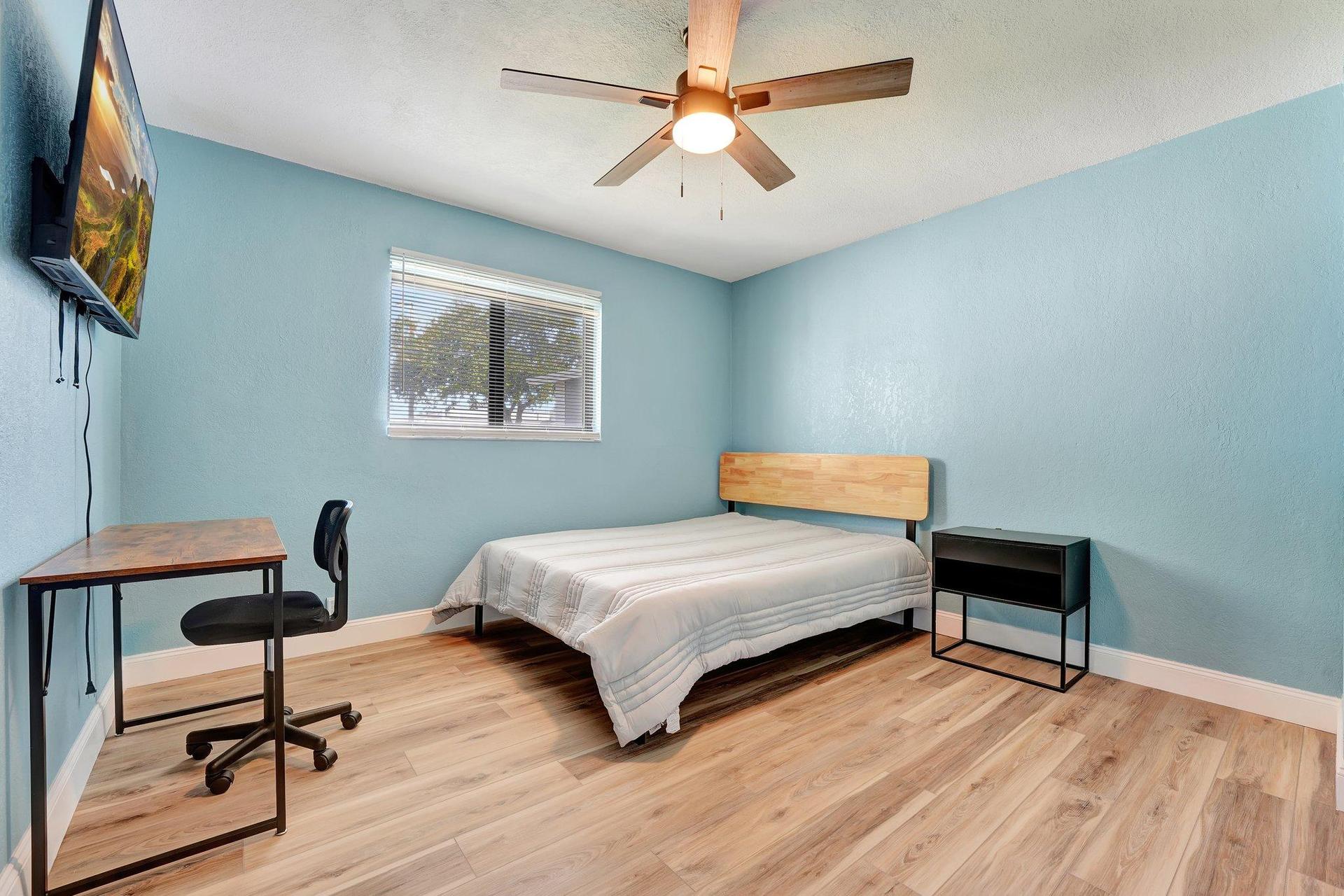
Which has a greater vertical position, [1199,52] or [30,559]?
[1199,52]

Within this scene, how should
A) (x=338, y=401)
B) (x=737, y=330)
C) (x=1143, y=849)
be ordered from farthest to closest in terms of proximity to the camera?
(x=737, y=330) → (x=338, y=401) → (x=1143, y=849)

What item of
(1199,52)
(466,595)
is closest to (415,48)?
(466,595)

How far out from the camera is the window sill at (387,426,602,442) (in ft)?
11.0

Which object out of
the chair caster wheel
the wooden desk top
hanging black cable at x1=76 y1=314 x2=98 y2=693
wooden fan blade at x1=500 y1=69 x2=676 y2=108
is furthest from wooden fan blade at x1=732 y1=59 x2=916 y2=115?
the chair caster wheel

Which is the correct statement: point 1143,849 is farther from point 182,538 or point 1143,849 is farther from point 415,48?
point 415,48

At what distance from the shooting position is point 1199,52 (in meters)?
2.12

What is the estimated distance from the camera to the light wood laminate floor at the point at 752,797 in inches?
59.1

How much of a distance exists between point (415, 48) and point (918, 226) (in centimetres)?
293

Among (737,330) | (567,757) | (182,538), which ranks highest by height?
(737,330)

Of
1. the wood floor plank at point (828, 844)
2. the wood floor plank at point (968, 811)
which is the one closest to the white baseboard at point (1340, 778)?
the wood floor plank at point (968, 811)

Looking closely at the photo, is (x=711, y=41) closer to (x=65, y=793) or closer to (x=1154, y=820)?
(x=1154, y=820)

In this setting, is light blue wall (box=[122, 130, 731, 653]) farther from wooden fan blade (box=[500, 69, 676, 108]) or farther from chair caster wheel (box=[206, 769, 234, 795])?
wooden fan blade (box=[500, 69, 676, 108])

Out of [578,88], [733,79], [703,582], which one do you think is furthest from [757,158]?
[703,582]

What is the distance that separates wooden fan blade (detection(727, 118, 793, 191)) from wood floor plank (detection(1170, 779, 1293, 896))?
250 cm
